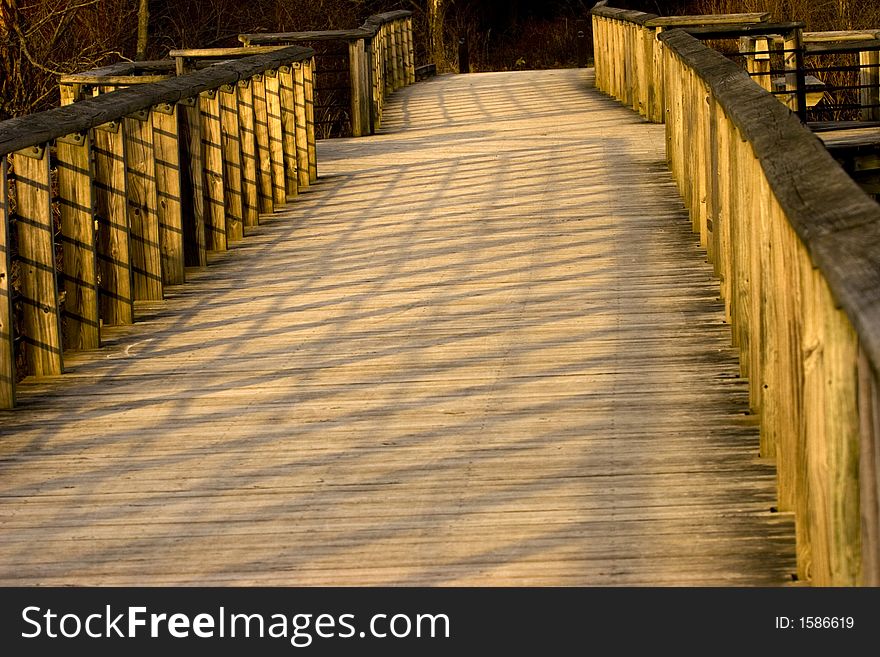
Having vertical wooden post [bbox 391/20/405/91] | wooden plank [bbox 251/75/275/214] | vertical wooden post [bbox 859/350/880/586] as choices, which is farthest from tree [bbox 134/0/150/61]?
vertical wooden post [bbox 859/350/880/586]

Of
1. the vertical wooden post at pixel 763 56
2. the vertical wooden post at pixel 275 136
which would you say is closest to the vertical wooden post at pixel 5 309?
the vertical wooden post at pixel 275 136

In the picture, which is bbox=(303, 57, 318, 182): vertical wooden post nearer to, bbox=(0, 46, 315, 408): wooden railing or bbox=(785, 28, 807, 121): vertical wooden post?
bbox=(0, 46, 315, 408): wooden railing

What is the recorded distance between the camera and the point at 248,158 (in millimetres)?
9312

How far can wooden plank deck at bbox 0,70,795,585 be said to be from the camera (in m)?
3.97

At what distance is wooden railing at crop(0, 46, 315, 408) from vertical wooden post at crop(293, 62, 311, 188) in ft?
2.33

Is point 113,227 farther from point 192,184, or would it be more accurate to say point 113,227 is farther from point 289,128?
point 289,128

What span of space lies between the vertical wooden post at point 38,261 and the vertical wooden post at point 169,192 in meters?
1.45

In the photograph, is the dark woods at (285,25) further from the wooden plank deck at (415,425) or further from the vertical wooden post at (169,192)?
the wooden plank deck at (415,425)

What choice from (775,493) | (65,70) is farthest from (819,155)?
(65,70)

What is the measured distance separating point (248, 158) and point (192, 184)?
1.23m

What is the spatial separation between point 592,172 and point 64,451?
5998 millimetres

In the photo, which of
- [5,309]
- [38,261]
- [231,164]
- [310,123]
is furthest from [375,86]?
[5,309]

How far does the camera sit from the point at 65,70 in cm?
1791
